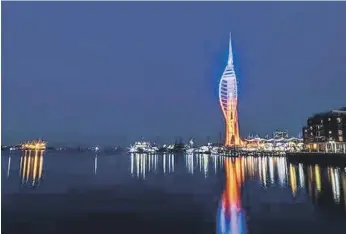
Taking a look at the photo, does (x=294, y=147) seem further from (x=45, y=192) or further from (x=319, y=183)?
(x=45, y=192)

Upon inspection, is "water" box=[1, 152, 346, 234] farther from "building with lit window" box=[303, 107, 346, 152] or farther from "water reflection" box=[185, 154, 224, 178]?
"building with lit window" box=[303, 107, 346, 152]

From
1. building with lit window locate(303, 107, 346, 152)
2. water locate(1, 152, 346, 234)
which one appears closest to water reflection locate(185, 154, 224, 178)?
water locate(1, 152, 346, 234)

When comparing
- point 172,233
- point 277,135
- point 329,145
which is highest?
point 277,135

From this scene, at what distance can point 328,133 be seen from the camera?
68188 millimetres

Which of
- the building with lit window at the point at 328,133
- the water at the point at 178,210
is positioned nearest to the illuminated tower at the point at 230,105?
the building with lit window at the point at 328,133

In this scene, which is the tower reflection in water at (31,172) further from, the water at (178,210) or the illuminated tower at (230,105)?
the illuminated tower at (230,105)

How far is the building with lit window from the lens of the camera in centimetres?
6313

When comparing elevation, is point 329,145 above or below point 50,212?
above

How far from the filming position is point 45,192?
22938 millimetres

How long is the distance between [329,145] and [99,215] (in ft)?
186

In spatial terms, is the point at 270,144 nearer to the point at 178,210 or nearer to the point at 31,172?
the point at 31,172

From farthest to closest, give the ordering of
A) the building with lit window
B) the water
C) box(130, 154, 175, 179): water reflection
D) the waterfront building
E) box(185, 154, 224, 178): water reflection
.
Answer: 1. the waterfront building
2. the building with lit window
3. box(185, 154, 224, 178): water reflection
4. box(130, 154, 175, 179): water reflection
5. the water

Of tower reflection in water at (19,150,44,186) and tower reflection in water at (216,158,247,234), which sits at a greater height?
tower reflection in water at (19,150,44,186)

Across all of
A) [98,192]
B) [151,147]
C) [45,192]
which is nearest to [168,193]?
[98,192]
